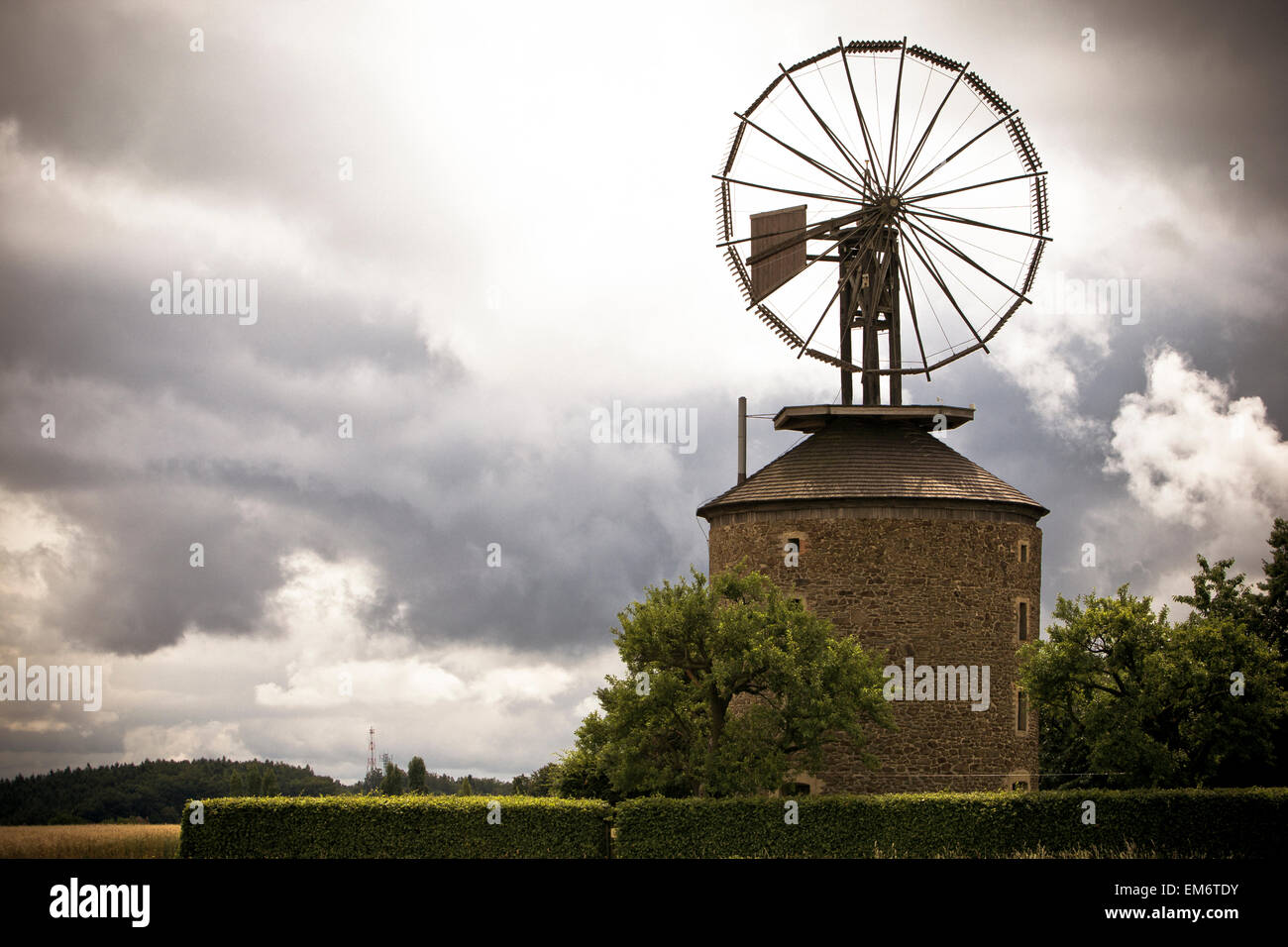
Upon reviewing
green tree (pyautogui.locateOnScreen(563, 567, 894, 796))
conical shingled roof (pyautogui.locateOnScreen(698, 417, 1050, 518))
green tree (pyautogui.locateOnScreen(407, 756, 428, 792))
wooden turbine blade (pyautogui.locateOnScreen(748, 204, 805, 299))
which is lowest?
green tree (pyautogui.locateOnScreen(407, 756, 428, 792))

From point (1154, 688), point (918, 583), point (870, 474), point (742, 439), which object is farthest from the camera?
point (742, 439)

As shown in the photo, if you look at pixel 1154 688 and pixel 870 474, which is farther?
pixel 870 474

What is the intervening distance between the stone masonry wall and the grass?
62.2ft

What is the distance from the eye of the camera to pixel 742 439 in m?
49.8

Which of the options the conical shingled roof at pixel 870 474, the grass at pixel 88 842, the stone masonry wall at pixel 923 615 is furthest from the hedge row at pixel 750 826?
the conical shingled roof at pixel 870 474

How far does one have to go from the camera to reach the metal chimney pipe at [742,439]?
4909 cm

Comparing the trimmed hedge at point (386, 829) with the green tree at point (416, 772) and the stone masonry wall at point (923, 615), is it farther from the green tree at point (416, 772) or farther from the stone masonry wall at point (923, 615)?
the green tree at point (416, 772)

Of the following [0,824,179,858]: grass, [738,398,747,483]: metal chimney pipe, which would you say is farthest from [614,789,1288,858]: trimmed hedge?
[738,398,747,483]: metal chimney pipe

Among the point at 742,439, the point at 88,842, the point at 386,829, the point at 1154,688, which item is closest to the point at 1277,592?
the point at 1154,688

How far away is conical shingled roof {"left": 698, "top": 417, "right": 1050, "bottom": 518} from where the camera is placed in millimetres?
43938

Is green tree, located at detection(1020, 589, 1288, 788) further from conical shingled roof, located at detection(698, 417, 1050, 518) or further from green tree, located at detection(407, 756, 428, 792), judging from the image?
green tree, located at detection(407, 756, 428, 792)

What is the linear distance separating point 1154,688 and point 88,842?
1094 inches

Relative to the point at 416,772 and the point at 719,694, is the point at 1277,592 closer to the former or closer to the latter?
the point at 719,694
